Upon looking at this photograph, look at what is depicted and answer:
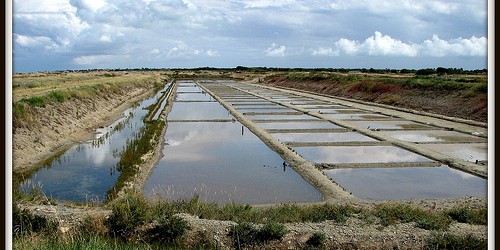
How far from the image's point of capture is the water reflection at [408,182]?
8555mm

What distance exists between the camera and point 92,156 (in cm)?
1183

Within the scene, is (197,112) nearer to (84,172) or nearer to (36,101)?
(36,101)

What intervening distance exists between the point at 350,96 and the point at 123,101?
52.5 ft

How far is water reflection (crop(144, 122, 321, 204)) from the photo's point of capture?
835 cm

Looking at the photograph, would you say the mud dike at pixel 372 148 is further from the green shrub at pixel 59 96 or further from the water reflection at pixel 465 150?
the green shrub at pixel 59 96

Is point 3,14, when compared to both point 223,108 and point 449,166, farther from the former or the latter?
point 223,108

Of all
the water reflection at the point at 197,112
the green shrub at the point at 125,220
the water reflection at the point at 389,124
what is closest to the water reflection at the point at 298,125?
the water reflection at the point at 389,124

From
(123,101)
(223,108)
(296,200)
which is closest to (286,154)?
(296,200)

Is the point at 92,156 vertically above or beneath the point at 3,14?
beneath

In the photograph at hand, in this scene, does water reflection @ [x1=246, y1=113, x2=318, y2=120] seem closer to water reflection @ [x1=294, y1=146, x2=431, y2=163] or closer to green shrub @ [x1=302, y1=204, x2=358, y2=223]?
water reflection @ [x1=294, y1=146, x2=431, y2=163]

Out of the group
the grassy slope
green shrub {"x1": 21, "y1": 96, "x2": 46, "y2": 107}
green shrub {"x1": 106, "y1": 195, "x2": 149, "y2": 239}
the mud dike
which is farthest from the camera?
the grassy slope

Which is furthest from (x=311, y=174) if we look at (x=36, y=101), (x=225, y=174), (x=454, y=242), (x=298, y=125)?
(x=36, y=101)

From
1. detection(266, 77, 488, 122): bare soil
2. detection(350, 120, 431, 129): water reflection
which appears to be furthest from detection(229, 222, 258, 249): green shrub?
detection(350, 120, 431, 129): water reflection

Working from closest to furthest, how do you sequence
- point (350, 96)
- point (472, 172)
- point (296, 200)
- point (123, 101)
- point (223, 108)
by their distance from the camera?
point (296, 200)
point (472, 172)
point (223, 108)
point (123, 101)
point (350, 96)
